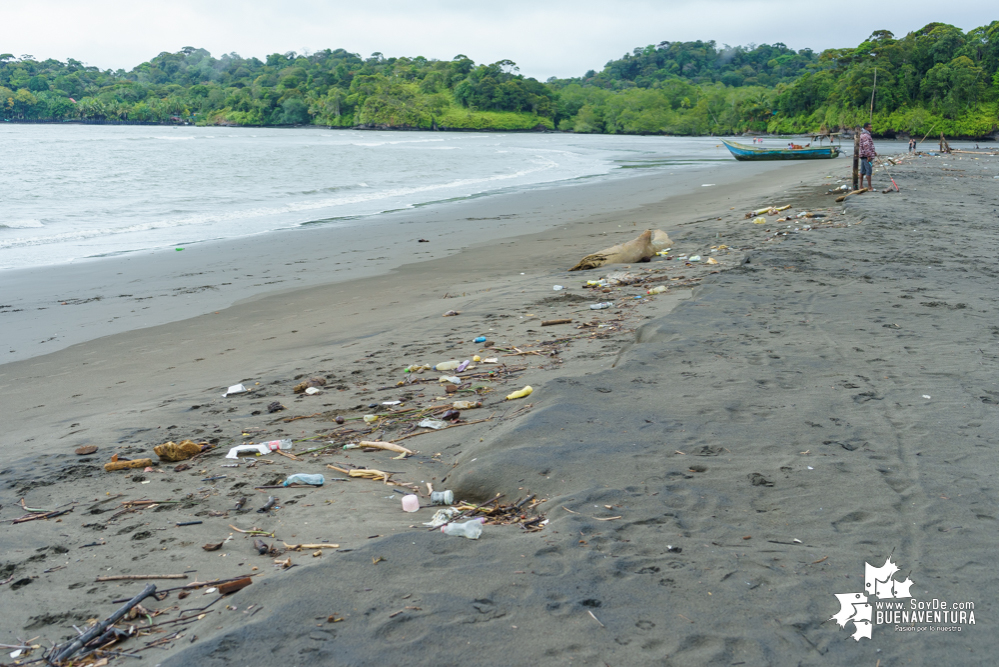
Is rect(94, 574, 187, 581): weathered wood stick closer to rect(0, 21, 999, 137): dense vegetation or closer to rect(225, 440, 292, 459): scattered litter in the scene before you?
rect(225, 440, 292, 459): scattered litter

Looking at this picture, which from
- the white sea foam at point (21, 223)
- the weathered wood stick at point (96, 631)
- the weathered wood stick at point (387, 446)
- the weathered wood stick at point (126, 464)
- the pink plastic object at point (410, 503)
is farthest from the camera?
the white sea foam at point (21, 223)

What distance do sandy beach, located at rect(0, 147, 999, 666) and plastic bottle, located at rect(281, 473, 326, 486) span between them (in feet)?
0.28

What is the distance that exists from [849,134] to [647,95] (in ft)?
175

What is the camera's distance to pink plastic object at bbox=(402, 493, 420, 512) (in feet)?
10.4

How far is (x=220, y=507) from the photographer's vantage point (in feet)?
10.5

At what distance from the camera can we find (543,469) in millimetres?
3354

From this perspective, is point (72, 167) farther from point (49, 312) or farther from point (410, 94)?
point (410, 94)

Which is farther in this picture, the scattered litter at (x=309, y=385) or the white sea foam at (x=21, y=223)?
the white sea foam at (x=21, y=223)

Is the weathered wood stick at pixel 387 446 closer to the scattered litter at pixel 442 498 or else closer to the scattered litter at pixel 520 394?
the scattered litter at pixel 442 498

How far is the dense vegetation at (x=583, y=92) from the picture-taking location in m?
72.9

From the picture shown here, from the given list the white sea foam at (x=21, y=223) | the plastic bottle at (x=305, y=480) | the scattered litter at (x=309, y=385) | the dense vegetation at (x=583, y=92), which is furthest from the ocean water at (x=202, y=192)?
the dense vegetation at (x=583, y=92)

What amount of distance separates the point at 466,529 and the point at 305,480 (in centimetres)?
115

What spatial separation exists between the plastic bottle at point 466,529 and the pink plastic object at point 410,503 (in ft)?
1.22

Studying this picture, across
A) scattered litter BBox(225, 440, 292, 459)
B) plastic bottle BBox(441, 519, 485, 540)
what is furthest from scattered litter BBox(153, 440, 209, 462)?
plastic bottle BBox(441, 519, 485, 540)
